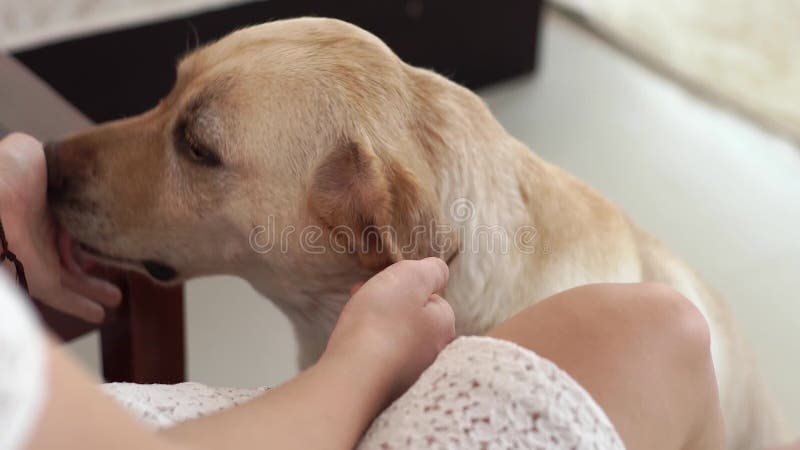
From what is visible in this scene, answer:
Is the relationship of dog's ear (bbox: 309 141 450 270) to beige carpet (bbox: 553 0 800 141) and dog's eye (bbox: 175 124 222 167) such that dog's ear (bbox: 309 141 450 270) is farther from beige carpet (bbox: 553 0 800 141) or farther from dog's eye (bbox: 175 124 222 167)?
beige carpet (bbox: 553 0 800 141)

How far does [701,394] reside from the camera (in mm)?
923

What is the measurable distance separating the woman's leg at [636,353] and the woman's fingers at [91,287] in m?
0.57

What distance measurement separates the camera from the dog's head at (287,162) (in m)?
1.09

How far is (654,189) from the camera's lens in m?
2.46

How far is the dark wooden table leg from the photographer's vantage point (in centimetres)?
135

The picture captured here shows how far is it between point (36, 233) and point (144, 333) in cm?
21

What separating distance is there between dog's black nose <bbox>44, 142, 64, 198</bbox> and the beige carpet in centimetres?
196

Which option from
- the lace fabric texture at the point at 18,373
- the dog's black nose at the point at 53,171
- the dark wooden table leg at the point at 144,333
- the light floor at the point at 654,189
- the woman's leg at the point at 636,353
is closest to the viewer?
the lace fabric texture at the point at 18,373

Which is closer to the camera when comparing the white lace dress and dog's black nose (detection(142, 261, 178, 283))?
the white lace dress

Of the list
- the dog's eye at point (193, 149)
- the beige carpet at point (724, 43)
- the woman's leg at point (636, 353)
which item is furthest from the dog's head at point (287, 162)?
the beige carpet at point (724, 43)

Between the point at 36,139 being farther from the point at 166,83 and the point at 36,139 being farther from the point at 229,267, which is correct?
the point at 166,83

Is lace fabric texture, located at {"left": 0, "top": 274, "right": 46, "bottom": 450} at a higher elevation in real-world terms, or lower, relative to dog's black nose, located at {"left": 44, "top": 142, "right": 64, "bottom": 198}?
higher

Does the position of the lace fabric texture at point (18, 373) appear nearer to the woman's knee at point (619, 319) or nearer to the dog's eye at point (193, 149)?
the woman's knee at point (619, 319)

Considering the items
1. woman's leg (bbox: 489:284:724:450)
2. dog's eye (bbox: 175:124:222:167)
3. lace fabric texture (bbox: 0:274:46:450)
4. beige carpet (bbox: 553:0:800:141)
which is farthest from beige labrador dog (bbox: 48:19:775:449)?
beige carpet (bbox: 553:0:800:141)
